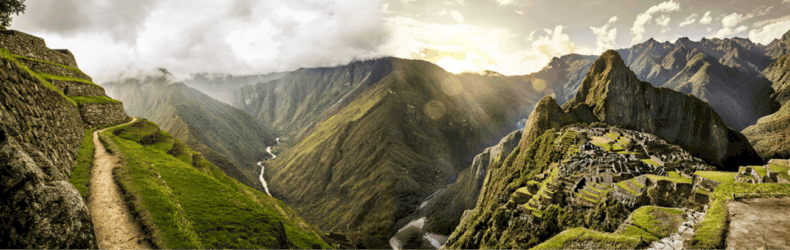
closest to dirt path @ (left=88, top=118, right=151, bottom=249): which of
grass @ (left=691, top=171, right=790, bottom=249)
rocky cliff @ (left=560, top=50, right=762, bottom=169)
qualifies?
grass @ (left=691, top=171, right=790, bottom=249)

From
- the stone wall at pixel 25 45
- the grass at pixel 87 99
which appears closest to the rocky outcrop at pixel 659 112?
the grass at pixel 87 99

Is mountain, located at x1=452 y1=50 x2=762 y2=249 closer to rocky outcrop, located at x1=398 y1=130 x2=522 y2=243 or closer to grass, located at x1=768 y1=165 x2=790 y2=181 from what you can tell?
grass, located at x1=768 y1=165 x2=790 y2=181

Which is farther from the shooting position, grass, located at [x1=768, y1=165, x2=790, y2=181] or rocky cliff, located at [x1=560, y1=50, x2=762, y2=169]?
rocky cliff, located at [x1=560, y1=50, x2=762, y2=169]

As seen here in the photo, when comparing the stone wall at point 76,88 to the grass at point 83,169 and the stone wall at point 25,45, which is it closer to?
the stone wall at point 25,45

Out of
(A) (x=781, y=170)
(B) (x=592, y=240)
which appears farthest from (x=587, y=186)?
(B) (x=592, y=240)

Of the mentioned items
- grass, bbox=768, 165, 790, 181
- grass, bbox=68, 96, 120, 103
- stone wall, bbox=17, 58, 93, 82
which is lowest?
grass, bbox=768, 165, 790, 181

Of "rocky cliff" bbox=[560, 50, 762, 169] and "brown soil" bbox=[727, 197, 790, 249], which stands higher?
"rocky cliff" bbox=[560, 50, 762, 169]
